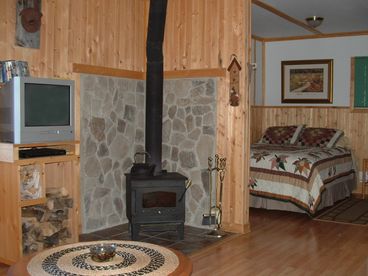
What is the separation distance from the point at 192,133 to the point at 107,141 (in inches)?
34.9

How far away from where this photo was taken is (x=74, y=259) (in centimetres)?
244

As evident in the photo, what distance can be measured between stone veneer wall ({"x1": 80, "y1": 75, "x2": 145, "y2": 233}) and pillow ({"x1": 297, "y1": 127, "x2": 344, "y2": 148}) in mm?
2909

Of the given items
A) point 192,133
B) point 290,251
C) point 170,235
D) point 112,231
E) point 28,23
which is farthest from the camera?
point 192,133

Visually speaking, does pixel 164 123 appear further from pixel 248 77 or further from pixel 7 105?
pixel 7 105

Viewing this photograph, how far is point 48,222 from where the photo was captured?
4.01m

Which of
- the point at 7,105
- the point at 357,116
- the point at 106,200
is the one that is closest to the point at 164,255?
the point at 7,105

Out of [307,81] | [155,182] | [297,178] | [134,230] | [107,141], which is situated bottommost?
[134,230]

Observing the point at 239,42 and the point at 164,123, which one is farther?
the point at 164,123

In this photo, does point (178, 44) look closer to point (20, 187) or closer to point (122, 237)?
point (122, 237)

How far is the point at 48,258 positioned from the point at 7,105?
166 cm

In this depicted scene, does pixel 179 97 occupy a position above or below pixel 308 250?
above

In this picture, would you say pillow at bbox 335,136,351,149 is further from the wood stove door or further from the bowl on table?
the bowl on table

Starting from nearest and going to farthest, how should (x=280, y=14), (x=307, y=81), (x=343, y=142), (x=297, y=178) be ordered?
(x=297, y=178)
(x=280, y=14)
(x=343, y=142)
(x=307, y=81)

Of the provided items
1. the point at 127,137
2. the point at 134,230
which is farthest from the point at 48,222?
the point at 127,137
